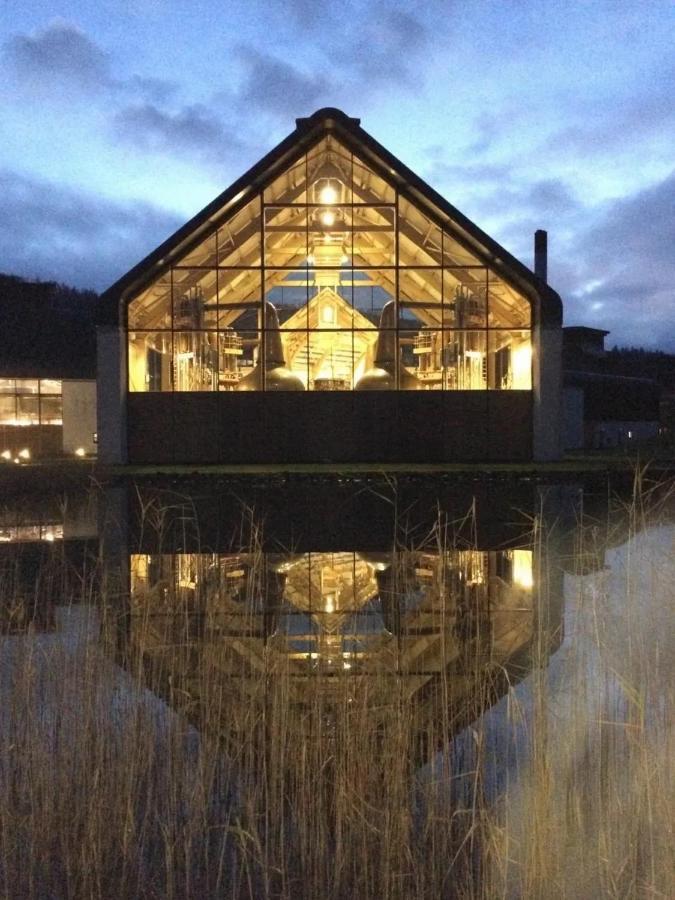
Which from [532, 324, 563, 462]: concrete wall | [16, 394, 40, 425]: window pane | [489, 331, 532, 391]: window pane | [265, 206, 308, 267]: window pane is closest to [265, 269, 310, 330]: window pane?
[265, 206, 308, 267]: window pane

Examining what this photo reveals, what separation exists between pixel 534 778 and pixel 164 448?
971 inches

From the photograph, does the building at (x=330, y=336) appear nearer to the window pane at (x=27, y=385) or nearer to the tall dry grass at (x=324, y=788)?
the window pane at (x=27, y=385)

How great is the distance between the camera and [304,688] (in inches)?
222

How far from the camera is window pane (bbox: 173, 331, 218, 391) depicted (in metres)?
27.6

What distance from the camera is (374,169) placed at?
27.2 m

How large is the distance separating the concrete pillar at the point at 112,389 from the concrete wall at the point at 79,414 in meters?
12.4

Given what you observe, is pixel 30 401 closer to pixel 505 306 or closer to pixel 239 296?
pixel 239 296

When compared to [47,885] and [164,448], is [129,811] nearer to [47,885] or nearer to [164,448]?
[47,885]

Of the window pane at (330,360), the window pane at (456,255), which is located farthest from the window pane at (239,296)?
the window pane at (456,255)

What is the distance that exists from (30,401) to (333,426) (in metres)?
17.0

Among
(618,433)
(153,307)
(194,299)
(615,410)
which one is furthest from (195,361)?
(615,410)

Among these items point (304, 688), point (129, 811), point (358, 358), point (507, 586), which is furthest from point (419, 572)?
point (358, 358)

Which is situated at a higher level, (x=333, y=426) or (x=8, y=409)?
(x=8, y=409)

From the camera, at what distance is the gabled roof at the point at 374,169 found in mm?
26719
